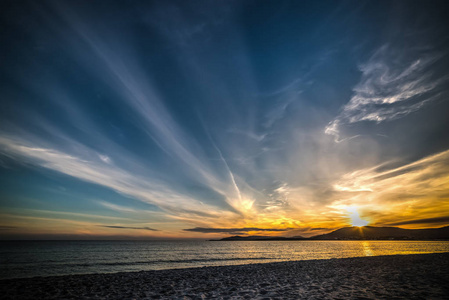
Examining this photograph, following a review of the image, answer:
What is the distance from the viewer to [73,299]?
531 inches

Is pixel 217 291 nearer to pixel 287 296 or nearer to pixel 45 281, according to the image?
pixel 287 296

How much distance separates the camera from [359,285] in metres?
15.1

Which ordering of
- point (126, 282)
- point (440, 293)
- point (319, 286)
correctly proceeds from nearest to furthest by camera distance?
point (440, 293)
point (319, 286)
point (126, 282)

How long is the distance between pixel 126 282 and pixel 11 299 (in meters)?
7.55

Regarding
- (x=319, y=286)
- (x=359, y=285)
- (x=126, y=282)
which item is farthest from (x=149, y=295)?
(x=359, y=285)

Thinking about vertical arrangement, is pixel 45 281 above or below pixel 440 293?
below

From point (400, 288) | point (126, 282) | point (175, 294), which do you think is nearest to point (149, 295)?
point (175, 294)

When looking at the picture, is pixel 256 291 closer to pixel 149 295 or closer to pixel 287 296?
pixel 287 296

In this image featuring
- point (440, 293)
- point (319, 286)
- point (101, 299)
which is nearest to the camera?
point (440, 293)

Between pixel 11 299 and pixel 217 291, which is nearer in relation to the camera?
pixel 11 299

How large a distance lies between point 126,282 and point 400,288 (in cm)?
2126

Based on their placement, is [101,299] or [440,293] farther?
[101,299]

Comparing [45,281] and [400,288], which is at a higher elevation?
[400,288]

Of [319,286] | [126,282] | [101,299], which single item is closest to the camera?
[101,299]
